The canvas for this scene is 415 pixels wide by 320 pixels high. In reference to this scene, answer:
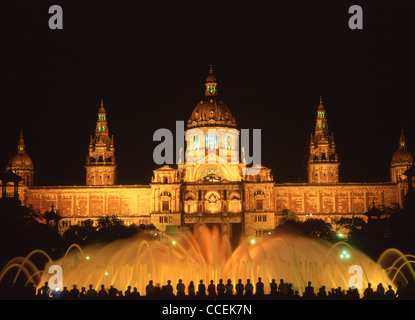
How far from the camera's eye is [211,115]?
463ft

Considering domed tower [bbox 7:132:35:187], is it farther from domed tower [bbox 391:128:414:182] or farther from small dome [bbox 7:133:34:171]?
domed tower [bbox 391:128:414:182]

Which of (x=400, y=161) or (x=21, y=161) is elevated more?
(x=21, y=161)

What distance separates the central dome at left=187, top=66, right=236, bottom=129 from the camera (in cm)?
14088

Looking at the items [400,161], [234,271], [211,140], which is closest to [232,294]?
[234,271]

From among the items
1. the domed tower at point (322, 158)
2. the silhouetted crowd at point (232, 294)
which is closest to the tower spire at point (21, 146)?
the domed tower at point (322, 158)

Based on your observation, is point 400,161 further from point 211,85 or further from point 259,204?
point 211,85

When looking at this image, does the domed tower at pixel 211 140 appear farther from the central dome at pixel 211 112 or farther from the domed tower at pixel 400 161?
the domed tower at pixel 400 161

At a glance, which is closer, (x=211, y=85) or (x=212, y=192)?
(x=212, y=192)

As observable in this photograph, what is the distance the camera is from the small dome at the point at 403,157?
13038 cm

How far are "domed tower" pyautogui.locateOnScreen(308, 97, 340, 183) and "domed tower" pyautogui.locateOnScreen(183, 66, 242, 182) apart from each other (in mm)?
11196

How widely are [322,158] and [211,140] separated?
17683mm

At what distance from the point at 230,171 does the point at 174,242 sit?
1455 inches

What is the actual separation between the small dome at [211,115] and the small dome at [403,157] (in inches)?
1032

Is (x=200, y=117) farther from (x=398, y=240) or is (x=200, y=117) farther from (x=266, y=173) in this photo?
(x=398, y=240)
